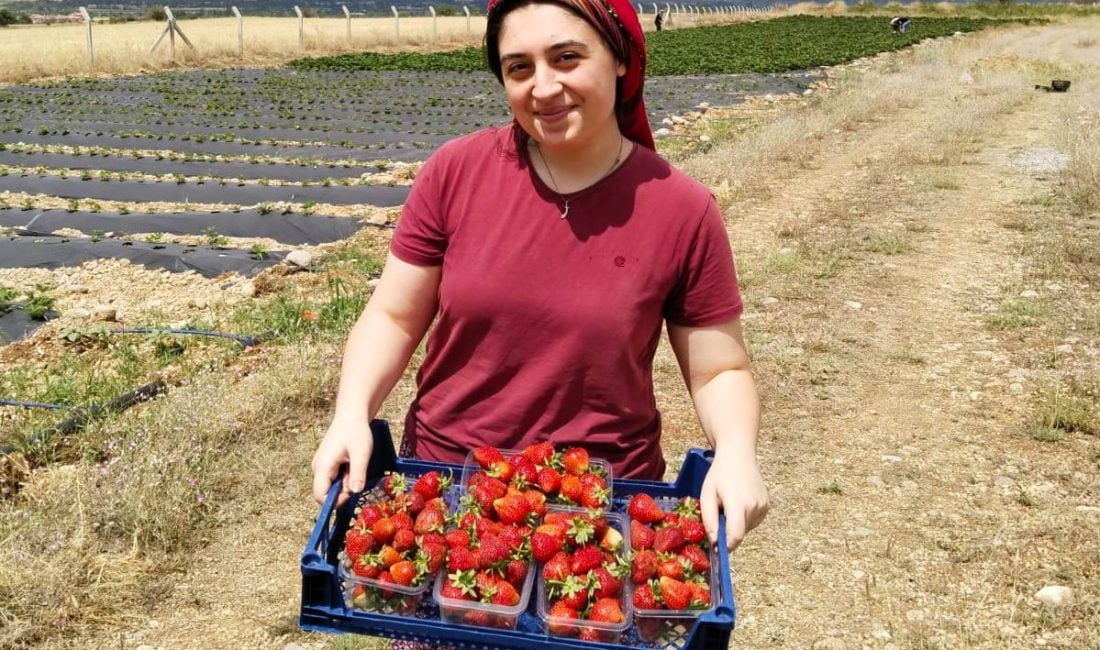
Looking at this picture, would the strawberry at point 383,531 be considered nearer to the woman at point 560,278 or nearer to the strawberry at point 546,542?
the woman at point 560,278

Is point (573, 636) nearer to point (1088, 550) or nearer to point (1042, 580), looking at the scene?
point (1042, 580)

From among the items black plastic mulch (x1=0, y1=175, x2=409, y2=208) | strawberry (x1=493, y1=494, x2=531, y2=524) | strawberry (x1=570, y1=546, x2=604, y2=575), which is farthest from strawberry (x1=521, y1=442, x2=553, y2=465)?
black plastic mulch (x1=0, y1=175, x2=409, y2=208)

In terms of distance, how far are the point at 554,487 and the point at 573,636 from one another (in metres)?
0.34

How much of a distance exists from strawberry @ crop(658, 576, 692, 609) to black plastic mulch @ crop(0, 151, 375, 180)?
10426mm

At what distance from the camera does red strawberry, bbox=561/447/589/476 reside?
5.96ft

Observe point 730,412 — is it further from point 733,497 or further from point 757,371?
point 757,371

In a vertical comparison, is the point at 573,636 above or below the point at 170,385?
above

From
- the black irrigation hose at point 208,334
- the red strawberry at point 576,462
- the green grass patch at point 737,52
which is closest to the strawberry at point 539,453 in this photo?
the red strawberry at point 576,462

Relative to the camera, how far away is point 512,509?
1.68 m

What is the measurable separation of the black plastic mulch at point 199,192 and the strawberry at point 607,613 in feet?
28.2

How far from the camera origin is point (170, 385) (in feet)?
15.7

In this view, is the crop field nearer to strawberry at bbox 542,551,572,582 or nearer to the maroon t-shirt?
the maroon t-shirt

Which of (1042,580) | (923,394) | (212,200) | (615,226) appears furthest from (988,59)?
(615,226)

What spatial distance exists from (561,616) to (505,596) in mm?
101
